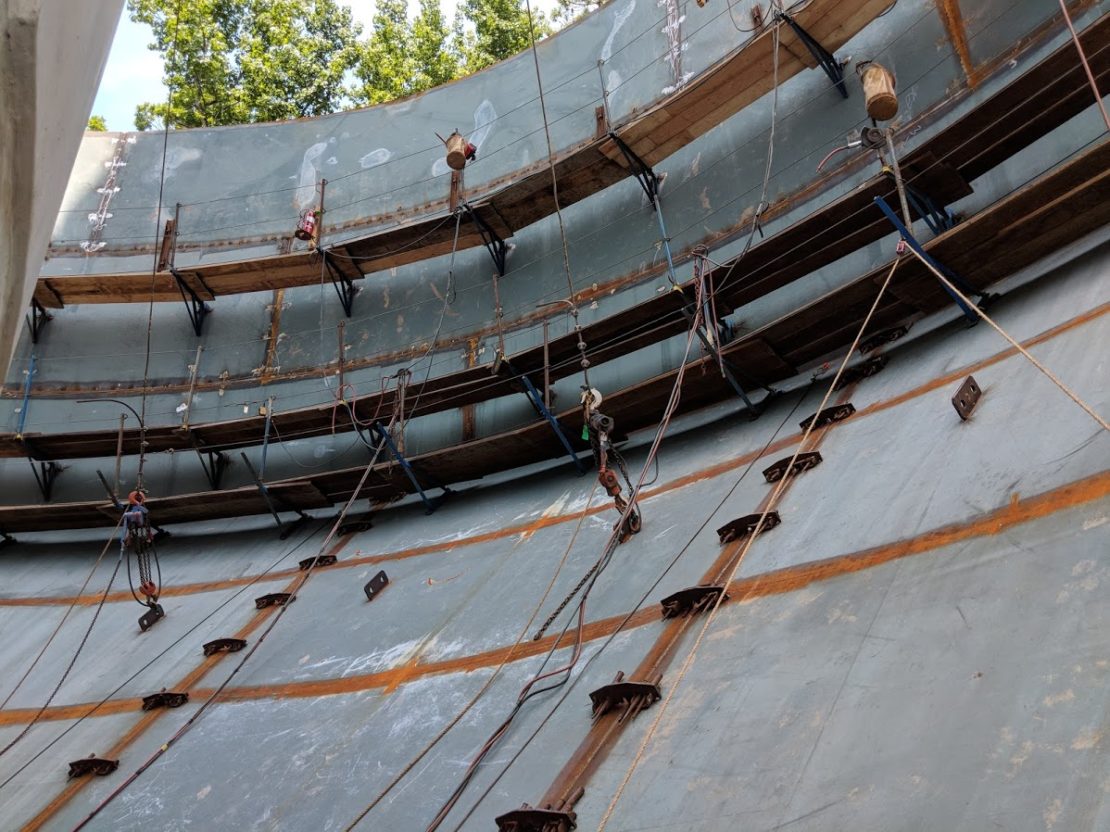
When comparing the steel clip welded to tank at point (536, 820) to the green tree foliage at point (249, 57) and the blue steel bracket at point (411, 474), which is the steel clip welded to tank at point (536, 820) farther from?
the green tree foliage at point (249, 57)

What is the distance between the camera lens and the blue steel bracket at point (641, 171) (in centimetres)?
1170

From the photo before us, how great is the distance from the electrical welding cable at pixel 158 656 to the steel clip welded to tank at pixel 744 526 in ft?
20.0

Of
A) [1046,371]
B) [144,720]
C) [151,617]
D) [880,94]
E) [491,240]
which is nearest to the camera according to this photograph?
[1046,371]

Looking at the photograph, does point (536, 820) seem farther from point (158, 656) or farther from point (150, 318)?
point (150, 318)

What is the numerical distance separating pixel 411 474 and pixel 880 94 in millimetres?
6638

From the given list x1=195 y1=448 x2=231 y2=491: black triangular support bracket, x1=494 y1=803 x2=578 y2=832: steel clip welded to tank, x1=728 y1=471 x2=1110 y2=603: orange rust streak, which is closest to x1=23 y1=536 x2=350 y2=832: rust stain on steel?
x1=195 y1=448 x2=231 y2=491: black triangular support bracket

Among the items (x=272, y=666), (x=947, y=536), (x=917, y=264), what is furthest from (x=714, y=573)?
(x=272, y=666)

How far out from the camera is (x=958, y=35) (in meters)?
10.0

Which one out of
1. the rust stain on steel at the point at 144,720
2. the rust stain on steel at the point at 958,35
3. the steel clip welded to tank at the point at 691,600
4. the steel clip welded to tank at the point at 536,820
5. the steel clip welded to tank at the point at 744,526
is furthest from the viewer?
the rust stain on steel at the point at 958,35

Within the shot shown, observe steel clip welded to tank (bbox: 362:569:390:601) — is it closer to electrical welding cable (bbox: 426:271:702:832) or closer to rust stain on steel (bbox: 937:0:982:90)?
electrical welding cable (bbox: 426:271:702:832)

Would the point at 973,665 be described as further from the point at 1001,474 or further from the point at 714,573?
the point at 714,573

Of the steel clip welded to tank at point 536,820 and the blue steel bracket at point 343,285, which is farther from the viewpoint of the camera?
the blue steel bracket at point 343,285

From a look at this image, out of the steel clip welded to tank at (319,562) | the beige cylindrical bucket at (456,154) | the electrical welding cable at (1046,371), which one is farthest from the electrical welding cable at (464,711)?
the beige cylindrical bucket at (456,154)

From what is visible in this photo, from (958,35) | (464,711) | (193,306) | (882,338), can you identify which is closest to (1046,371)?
(882,338)
